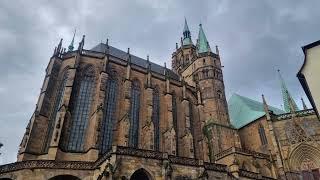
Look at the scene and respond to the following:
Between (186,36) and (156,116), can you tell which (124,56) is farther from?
(186,36)

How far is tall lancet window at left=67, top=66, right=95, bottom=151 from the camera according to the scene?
77.0 feet

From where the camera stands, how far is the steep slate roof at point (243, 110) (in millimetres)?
34656

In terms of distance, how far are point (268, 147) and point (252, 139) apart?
107 inches

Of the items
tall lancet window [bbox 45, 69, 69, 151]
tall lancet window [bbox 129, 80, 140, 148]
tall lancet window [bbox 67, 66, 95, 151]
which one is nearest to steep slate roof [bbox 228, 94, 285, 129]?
tall lancet window [bbox 129, 80, 140, 148]

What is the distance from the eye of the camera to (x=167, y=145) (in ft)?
88.2

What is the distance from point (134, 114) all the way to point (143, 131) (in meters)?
2.30

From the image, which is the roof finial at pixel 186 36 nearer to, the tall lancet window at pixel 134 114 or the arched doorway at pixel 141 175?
the tall lancet window at pixel 134 114

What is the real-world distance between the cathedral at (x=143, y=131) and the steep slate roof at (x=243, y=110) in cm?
20

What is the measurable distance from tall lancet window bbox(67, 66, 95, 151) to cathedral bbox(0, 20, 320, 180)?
84 millimetres

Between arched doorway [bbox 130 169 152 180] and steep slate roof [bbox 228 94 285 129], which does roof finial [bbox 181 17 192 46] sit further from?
arched doorway [bbox 130 169 152 180]

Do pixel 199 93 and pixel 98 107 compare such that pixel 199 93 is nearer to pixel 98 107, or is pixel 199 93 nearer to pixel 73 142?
pixel 98 107

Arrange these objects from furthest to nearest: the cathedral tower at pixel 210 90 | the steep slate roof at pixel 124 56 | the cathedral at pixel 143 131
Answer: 1. the steep slate roof at pixel 124 56
2. the cathedral tower at pixel 210 90
3. the cathedral at pixel 143 131

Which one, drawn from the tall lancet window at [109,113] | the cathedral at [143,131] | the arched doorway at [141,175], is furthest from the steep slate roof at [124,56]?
the arched doorway at [141,175]

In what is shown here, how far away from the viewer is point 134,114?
92.1 ft
